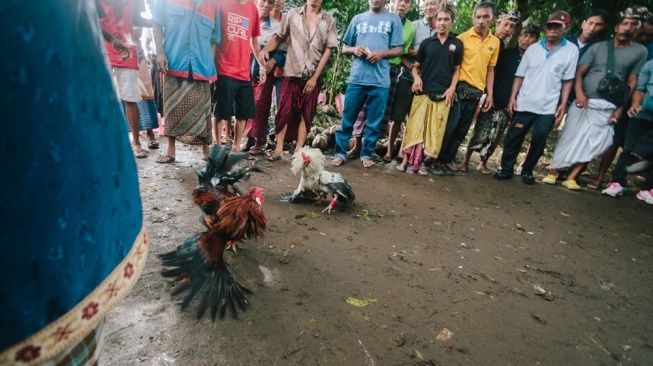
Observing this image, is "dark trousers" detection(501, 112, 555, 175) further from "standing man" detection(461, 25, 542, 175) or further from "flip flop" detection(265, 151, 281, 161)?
"flip flop" detection(265, 151, 281, 161)

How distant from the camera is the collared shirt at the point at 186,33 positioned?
12.4 feet

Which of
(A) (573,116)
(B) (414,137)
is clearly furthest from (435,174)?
(A) (573,116)

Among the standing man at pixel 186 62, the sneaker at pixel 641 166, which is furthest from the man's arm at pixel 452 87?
the standing man at pixel 186 62

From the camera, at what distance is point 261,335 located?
179cm

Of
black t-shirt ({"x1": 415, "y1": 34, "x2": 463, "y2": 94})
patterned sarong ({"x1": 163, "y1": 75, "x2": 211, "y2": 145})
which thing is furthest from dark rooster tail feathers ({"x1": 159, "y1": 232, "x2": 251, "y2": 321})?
black t-shirt ({"x1": 415, "y1": 34, "x2": 463, "y2": 94})

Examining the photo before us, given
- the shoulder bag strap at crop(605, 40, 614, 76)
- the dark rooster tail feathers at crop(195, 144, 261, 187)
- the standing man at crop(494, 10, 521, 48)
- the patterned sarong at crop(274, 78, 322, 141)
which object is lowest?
the dark rooster tail feathers at crop(195, 144, 261, 187)

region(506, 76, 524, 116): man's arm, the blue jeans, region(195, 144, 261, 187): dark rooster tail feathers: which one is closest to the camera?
region(195, 144, 261, 187): dark rooster tail feathers

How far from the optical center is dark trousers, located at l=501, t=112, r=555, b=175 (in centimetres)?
502

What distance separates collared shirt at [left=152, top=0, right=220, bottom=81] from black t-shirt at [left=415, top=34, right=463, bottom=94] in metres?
2.86

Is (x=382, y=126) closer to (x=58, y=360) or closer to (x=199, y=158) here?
(x=199, y=158)

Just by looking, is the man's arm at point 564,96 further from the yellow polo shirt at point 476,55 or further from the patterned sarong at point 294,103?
the patterned sarong at point 294,103

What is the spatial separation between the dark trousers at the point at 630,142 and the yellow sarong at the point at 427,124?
2616mm

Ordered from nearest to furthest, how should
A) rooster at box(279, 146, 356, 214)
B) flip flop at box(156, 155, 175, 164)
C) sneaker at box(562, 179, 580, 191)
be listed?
rooster at box(279, 146, 356, 214)
flip flop at box(156, 155, 175, 164)
sneaker at box(562, 179, 580, 191)

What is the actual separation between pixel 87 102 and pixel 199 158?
4.35 metres
